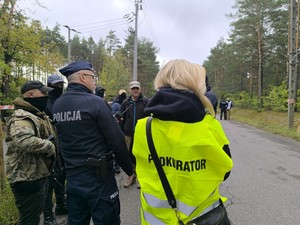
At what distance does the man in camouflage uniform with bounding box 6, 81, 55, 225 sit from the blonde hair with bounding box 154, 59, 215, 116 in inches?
63.9

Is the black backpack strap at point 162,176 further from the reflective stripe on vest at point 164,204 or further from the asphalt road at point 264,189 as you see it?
the asphalt road at point 264,189

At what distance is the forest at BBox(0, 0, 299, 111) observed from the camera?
1989 centimetres

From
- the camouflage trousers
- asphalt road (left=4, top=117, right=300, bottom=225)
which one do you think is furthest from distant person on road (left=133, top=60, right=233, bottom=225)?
asphalt road (left=4, top=117, right=300, bottom=225)

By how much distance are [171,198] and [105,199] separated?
0.99 m

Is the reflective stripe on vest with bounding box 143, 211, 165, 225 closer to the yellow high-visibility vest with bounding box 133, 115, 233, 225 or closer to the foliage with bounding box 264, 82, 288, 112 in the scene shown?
the yellow high-visibility vest with bounding box 133, 115, 233, 225

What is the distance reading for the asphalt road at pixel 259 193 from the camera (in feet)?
13.5

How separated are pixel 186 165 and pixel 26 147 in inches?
71.6

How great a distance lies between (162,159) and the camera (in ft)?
5.61

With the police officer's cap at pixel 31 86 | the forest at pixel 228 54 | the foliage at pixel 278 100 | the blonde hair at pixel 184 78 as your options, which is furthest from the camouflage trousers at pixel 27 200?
the foliage at pixel 278 100

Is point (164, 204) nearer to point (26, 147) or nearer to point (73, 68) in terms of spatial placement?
point (73, 68)

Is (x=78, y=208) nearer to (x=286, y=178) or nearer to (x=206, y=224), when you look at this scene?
(x=206, y=224)

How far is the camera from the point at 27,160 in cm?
296

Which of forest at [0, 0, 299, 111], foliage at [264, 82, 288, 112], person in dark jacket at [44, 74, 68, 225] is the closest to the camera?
person in dark jacket at [44, 74, 68, 225]

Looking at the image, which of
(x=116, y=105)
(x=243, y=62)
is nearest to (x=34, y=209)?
(x=116, y=105)
